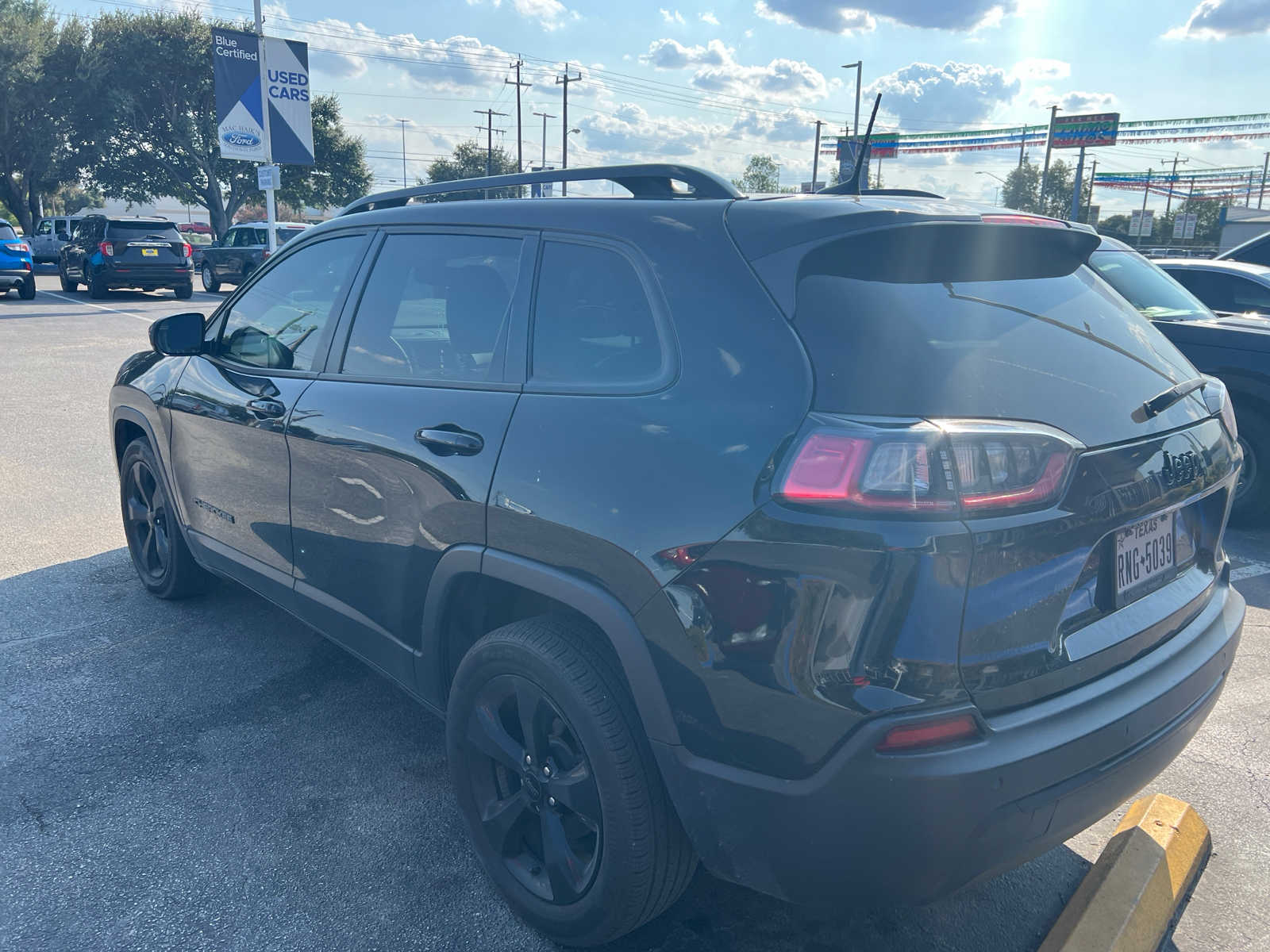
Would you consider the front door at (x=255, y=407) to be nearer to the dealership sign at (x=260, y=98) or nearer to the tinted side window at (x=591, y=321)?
the tinted side window at (x=591, y=321)

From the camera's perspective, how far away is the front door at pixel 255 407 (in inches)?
125

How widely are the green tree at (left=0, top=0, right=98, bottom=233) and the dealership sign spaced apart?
23393 mm

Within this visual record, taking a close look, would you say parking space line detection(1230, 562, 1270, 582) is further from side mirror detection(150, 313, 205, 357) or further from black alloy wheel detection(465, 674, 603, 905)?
side mirror detection(150, 313, 205, 357)

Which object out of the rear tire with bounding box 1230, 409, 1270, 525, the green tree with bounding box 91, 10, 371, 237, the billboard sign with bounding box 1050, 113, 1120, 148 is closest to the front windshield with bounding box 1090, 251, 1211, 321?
the rear tire with bounding box 1230, 409, 1270, 525

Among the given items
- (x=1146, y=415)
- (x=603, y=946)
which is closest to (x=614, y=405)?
(x=1146, y=415)

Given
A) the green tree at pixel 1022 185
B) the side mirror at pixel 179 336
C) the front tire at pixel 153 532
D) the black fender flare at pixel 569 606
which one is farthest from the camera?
the green tree at pixel 1022 185

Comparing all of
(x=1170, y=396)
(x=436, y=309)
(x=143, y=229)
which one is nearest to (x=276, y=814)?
(x=436, y=309)

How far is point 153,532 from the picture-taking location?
440cm

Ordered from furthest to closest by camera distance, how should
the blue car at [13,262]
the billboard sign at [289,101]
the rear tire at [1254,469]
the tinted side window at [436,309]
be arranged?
the billboard sign at [289,101]
the blue car at [13,262]
the rear tire at [1254,469]
the tinted side window at [436,309]

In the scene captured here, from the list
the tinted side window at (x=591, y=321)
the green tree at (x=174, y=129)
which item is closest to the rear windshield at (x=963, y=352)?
the tinted side window at (x=591, y=321)

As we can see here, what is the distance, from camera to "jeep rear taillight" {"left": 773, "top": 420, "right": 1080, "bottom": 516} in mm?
1715

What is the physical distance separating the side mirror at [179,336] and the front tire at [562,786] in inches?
83.6

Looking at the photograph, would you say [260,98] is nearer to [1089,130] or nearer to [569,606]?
[569,606]

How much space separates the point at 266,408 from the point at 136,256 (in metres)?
20.3
